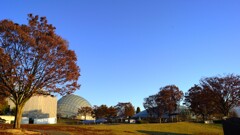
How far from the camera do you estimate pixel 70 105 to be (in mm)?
180750

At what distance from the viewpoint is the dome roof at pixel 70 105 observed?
175375 mm

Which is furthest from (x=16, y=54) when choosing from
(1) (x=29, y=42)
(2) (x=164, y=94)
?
(2) (x=164, y=94)

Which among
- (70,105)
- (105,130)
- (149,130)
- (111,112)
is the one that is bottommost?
(149,130)

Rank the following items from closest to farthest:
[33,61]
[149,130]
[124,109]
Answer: [33,61] < [149,130] < [124,109]

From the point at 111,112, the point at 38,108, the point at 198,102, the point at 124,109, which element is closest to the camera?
the point at 198,102

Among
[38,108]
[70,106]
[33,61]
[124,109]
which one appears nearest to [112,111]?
[124,109]

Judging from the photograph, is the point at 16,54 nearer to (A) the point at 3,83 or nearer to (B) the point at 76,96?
(A) the point at 3,83

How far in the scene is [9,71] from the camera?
26.6 meters

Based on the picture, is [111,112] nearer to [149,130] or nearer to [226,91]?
[226,91]

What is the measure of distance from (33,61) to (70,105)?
156294 mm

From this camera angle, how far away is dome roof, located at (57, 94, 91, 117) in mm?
175375

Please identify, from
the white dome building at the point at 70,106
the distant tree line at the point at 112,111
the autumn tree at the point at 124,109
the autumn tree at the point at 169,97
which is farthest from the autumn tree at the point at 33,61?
the white dome building at the point at 70,106

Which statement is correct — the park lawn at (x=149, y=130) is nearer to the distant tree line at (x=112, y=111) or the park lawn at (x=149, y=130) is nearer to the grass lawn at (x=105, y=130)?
the grass lawn at (x=105, y=130)

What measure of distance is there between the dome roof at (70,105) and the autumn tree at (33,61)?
A: 14703 cm
